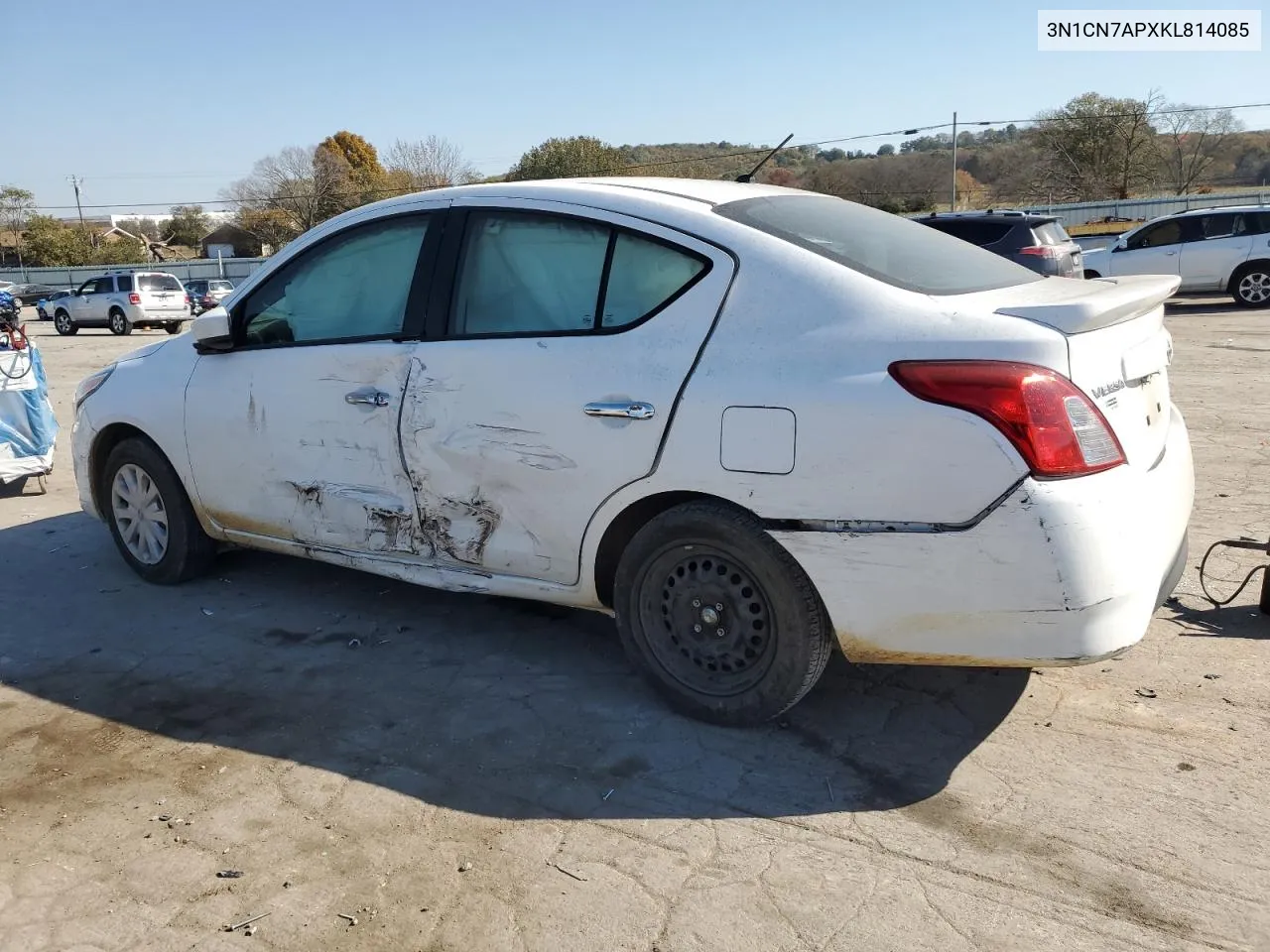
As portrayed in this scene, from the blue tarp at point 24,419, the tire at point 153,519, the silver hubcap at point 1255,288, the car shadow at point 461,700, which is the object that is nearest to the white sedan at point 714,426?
the car shadow at point 461,700

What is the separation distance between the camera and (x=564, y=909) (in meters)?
2.61

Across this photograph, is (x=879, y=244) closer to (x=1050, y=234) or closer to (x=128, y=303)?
(x=1050, y=234)

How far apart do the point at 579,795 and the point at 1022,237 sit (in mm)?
13103

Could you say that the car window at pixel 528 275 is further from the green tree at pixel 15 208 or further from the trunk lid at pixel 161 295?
the green tree at pixel 15 208

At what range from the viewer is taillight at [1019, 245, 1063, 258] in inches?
553

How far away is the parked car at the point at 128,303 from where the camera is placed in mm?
27469

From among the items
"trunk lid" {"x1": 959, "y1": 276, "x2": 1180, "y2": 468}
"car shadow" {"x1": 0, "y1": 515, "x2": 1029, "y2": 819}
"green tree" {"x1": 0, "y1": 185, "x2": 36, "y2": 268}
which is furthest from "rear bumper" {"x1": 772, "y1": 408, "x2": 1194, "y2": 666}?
"green tree" {"x1": 0, "y1": 185, "x2": 36, "y2": 268}

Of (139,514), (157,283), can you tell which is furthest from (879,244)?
(157,283)

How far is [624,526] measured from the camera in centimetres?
360

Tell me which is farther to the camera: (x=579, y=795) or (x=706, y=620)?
(x=706, y=620)

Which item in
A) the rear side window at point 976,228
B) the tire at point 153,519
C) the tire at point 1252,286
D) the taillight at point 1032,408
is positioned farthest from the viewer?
the tire at point 1252,286

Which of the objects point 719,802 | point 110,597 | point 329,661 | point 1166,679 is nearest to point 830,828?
point 719,802

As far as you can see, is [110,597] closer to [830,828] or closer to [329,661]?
[329,661]

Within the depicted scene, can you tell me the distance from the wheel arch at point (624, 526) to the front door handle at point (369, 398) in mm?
1055
